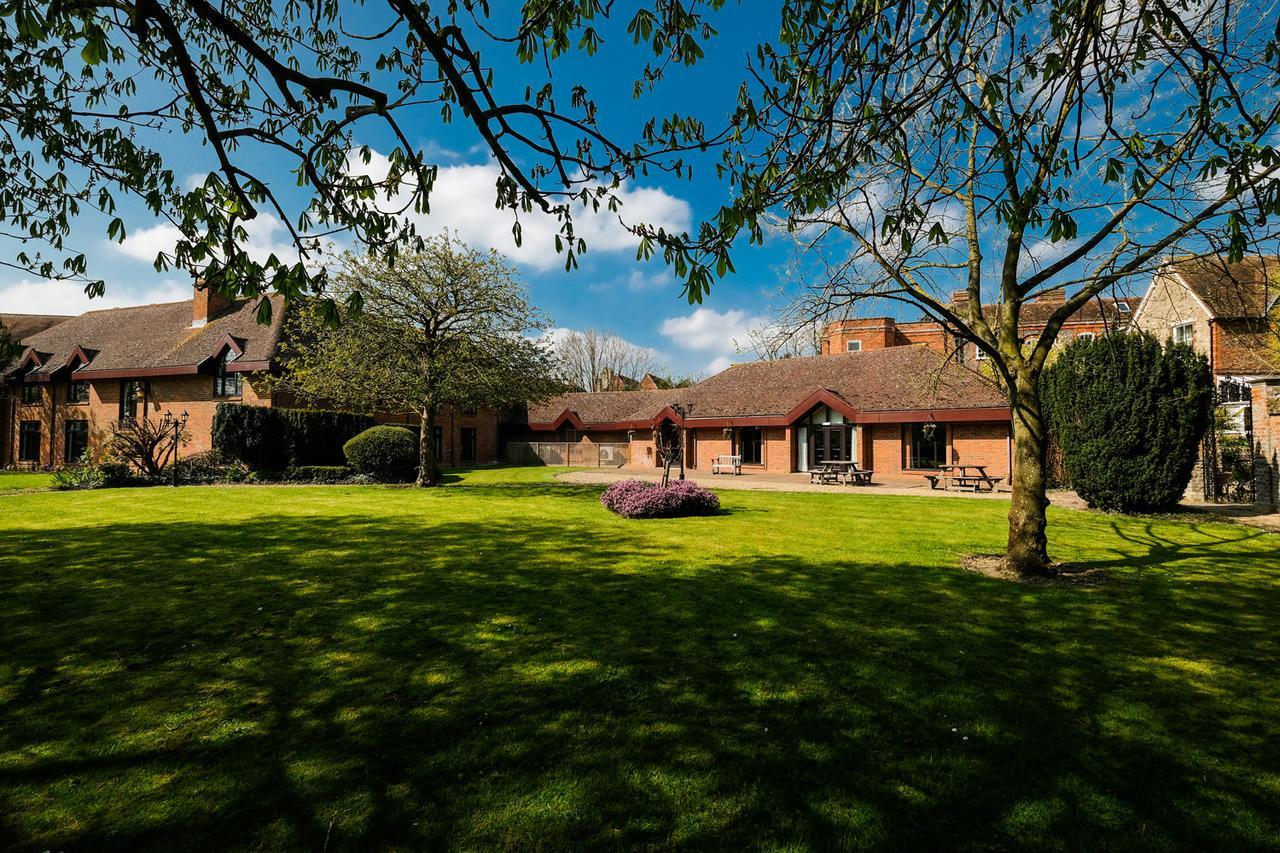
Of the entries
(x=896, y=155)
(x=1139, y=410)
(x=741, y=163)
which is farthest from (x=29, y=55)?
(x=1139, y=410)

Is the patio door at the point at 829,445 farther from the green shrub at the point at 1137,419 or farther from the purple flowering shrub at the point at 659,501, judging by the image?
the purple flowering shrub at the point at 659,501

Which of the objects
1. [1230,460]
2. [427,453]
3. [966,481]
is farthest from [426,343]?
[1230,460]

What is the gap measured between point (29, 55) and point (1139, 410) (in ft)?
70.0

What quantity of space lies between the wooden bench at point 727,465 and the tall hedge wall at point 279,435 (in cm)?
1938

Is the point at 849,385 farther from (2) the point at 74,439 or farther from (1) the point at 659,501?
(2) the point at 74,439

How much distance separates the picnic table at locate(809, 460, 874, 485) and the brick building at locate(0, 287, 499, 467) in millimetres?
24641

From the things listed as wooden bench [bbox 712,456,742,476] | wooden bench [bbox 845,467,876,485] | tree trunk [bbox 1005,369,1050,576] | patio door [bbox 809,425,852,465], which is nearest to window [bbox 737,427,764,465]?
wooden bench [bbox 712,456,742,476]

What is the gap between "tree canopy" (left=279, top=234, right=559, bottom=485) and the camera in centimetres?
2242

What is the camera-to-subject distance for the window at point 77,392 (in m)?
34.0

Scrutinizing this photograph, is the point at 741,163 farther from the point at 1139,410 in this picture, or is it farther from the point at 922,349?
the point at 922,349

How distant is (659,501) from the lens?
1480 cm

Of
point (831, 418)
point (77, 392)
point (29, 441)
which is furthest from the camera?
point (29, 441)

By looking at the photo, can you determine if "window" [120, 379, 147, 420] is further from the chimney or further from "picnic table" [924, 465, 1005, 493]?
"picnic table" [924, 465, 1005, 493]

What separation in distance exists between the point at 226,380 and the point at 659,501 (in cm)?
2678
